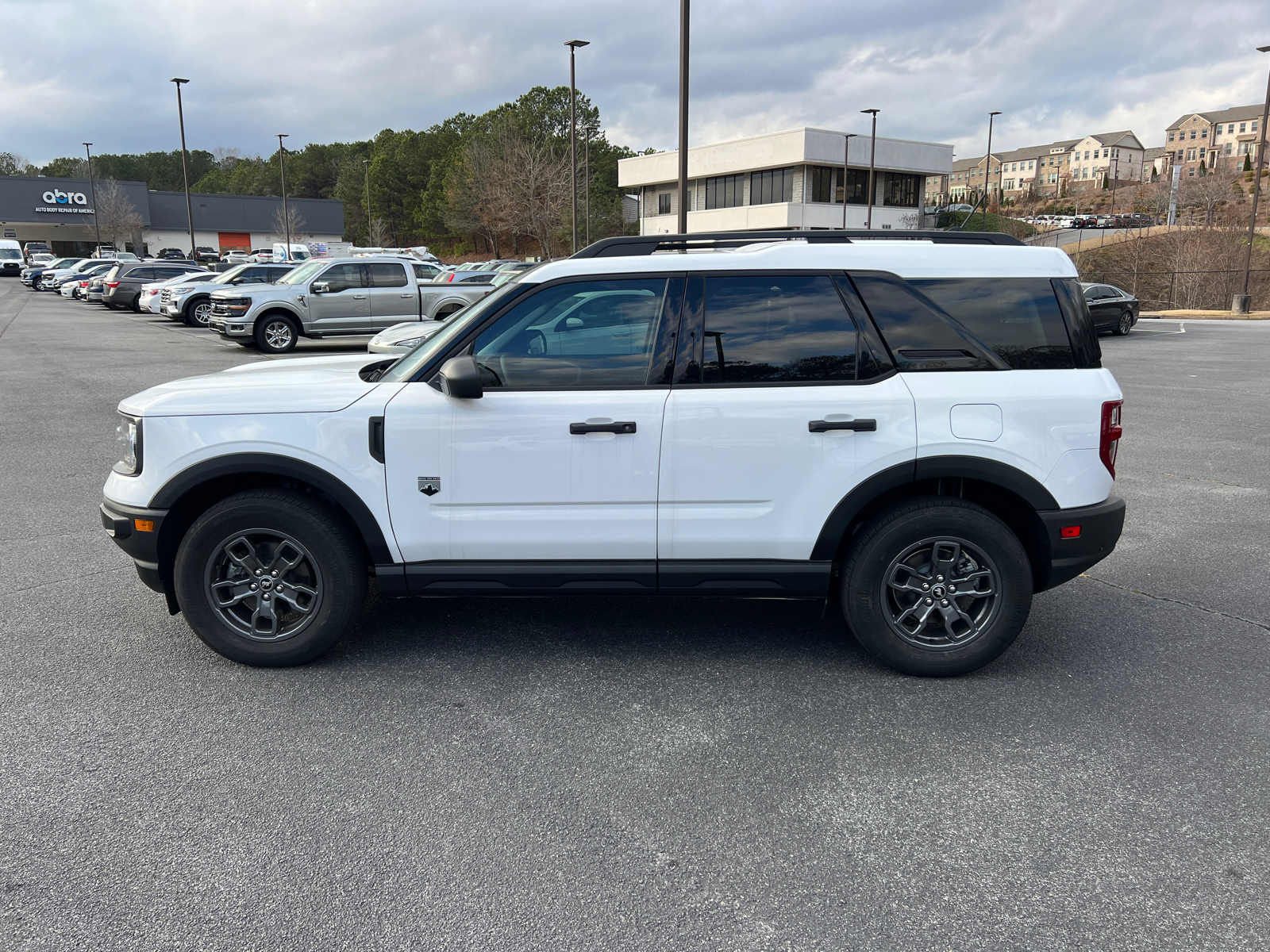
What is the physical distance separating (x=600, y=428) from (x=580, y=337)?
0.45 meters

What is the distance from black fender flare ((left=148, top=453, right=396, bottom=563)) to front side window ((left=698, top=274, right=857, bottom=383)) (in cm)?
160

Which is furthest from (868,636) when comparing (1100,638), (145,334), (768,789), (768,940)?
(145,334)

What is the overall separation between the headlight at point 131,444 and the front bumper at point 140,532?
16 cm

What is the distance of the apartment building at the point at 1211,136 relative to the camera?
423ft

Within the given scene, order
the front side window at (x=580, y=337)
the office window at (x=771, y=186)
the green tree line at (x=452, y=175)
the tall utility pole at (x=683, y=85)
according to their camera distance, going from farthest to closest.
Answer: the office window at (x=771, y=186)
the green tree line at (x=452, y=175)
the tall utility pole at (x=683, y=85)
the front side window at (x=580, y=337)

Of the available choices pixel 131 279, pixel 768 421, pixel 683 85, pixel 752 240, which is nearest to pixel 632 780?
pixel 768 421

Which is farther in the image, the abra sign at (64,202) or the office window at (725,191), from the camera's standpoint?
the abra sign at (64,202)

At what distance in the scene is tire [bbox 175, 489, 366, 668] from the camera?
406cm

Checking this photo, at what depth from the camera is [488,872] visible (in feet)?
9.14

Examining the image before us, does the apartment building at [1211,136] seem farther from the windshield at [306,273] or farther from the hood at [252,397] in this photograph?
the hood at [252,397]

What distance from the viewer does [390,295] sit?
1950 centimetres

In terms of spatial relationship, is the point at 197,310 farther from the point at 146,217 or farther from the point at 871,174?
the point at 146,217

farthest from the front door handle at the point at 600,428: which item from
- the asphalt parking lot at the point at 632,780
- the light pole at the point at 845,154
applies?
the light pole at the point at 845,154

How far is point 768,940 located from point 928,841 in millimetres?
734
